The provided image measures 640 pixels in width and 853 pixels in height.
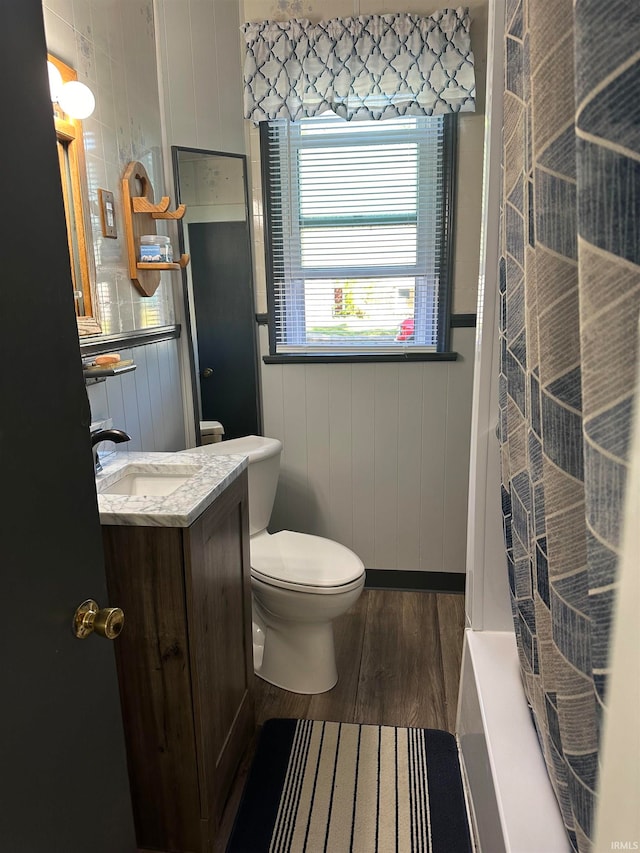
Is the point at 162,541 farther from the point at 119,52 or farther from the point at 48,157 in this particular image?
the point at 119,52

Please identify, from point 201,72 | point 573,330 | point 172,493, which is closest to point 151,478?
point 172,493

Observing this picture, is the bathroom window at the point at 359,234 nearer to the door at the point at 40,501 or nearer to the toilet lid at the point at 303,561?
the toilet lid at the point at 303,561

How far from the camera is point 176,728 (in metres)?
1.37

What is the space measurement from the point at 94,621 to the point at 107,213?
4.67 ft

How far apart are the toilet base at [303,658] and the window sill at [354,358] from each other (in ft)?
3.72

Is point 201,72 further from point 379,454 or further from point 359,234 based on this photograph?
point 379,454

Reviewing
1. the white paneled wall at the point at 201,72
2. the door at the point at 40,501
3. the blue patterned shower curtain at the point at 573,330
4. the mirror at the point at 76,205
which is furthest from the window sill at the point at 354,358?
the door at the point at 40,501

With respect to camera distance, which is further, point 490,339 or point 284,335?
A: point 284,335

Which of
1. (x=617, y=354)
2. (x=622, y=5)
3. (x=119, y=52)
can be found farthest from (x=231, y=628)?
(x=119, y=52)

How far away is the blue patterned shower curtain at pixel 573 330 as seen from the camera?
1.57 feet

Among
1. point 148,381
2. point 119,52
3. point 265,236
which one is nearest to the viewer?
point 119,52

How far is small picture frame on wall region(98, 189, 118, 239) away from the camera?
1.78 metres

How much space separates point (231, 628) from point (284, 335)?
1418 millimetres

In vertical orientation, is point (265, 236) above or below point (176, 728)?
above
